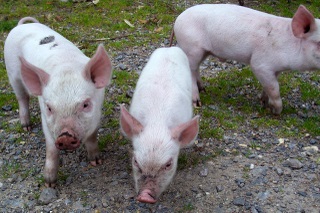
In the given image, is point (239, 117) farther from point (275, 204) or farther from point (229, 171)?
point (275, 204)

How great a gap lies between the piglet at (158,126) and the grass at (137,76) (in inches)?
34.7

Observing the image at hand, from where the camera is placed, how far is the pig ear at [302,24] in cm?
519

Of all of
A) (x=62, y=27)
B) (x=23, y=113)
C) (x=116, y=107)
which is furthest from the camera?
(x=62, y=27)

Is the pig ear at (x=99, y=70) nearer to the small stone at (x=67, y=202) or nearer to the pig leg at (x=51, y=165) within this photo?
the pig leg at (x=51, y=165)

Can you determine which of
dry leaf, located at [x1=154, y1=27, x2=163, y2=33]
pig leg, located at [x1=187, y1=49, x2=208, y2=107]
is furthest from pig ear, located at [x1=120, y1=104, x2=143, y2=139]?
dry leaf, located at [x1=154, y1=27, x2=163, y2=33]

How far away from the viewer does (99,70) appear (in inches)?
154

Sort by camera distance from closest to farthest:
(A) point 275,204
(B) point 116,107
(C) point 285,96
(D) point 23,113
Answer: (A) point 275,204, (D) point 23,113, (B) point 116,107, (C) point 285,96

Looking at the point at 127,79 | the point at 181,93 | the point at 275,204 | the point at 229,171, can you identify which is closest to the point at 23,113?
the point at 127,79

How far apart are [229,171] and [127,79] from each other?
8.43 ft

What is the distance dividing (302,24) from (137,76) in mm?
2513

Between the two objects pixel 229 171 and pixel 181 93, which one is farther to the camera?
pixel 229 171

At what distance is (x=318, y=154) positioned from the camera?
16.0 feet

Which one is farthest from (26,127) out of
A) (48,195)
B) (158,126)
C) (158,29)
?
(158,29)

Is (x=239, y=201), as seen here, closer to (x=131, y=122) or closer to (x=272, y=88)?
(x=131, y=122)
